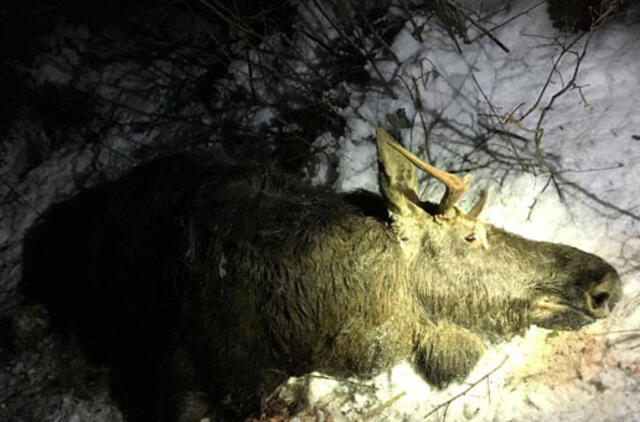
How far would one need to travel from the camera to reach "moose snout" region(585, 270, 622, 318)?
287cm

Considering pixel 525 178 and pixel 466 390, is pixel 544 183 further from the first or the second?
pixel 466 390

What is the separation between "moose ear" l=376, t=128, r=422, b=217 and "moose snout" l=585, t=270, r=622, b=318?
108cm

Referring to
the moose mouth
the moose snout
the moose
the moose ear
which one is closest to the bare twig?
the moose

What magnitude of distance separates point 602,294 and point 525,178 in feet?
4.99

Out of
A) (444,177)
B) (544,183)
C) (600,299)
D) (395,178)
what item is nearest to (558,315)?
(600,299)

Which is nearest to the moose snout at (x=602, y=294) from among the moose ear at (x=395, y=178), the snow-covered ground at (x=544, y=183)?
the snow-covered ground at (x=544, y=183)

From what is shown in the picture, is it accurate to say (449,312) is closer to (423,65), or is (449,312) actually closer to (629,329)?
(629,329)

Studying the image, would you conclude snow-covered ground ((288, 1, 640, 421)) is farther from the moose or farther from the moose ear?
the moose ear

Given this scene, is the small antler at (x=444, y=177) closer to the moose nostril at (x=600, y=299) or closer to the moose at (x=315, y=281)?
the moose at (x=315, y=281)

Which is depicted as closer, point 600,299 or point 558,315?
point 600,299

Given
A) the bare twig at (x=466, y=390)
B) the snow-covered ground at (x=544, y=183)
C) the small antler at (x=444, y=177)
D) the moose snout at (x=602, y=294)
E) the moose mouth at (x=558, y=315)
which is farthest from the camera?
the bare twig at (x=466, y=390)

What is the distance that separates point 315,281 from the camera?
320 centimetres

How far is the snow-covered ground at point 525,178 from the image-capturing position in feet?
11.3

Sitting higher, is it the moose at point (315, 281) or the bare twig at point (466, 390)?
the moose at point (315, 281)
